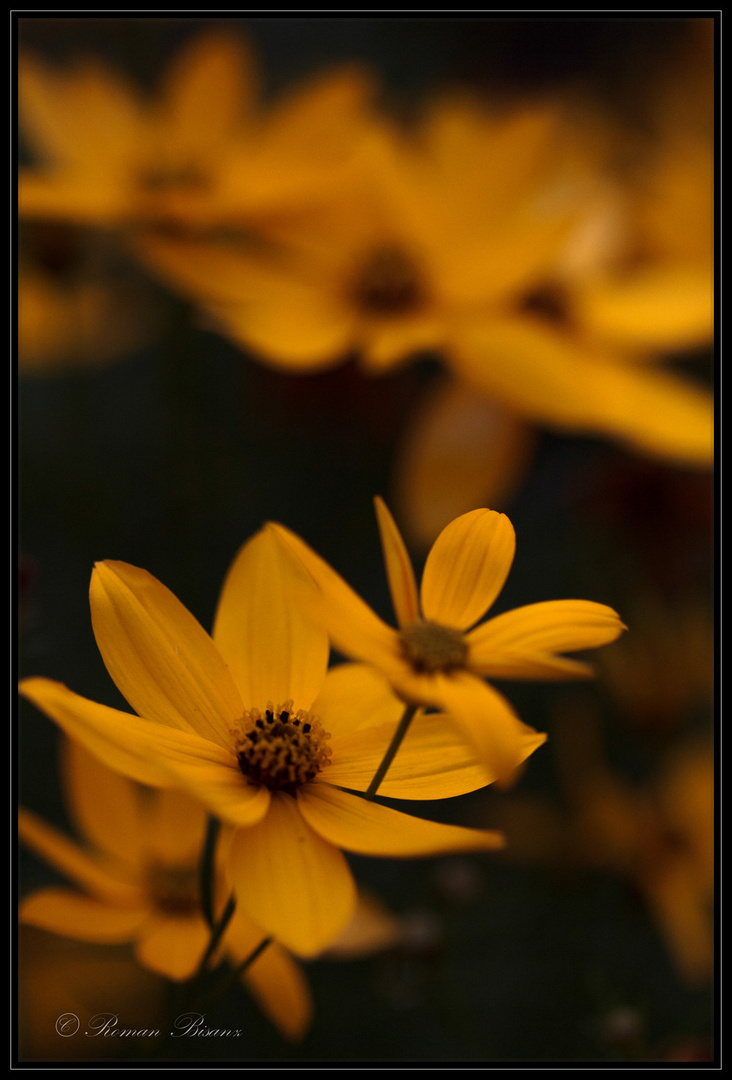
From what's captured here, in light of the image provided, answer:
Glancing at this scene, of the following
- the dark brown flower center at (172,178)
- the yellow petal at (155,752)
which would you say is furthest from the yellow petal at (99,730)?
the dark brown flower center at (172,178)

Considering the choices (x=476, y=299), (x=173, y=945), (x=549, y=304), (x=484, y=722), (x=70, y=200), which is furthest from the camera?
(x=549, y=304)

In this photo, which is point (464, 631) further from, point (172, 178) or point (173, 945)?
point (172, 178)

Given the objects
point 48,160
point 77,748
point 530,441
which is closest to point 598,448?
point 530,441

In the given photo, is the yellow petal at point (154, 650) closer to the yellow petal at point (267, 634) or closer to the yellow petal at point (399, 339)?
the yellow petal at point (267, 634)

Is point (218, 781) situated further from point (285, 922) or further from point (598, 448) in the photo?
point (598, 448)

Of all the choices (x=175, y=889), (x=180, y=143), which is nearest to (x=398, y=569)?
(x=175, y=889)

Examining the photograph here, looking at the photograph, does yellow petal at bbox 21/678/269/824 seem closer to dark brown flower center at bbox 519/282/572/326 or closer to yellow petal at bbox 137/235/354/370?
yellow petal at bbox 137/235/354/370
